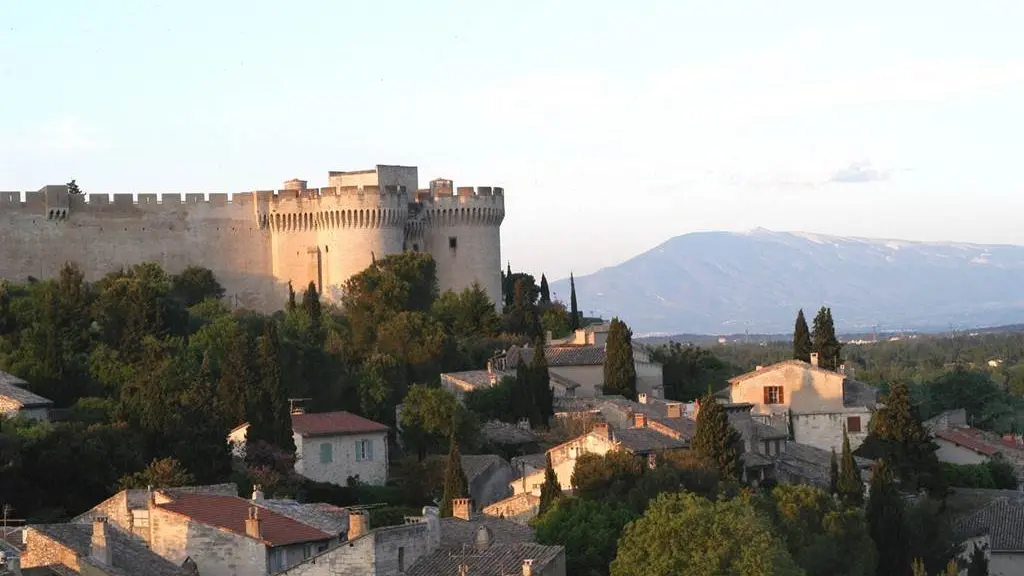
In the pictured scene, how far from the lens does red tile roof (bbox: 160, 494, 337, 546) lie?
29.7 m

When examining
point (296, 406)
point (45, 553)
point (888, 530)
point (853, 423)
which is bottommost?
point (888, 530)

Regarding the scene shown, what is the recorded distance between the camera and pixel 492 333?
214 feet

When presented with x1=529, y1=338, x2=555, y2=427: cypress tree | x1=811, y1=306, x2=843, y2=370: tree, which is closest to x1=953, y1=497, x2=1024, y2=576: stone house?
x1=529, y1=338, x2=555, y2=427: cypress tree

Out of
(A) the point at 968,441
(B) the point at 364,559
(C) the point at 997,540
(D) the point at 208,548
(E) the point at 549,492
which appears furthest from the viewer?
(A) the point at 968,441

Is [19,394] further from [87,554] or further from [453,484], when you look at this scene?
[87,554]

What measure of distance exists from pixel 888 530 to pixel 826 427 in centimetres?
1663

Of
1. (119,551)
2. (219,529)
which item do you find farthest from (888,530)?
(119,551)

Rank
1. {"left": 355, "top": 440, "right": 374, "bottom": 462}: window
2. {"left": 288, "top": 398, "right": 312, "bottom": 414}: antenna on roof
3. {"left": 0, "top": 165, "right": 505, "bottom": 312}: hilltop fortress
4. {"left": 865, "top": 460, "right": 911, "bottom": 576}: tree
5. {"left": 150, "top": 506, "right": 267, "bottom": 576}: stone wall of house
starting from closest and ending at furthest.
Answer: {"left": 150, "top": 506, "right": 267, "bottom": 576}: stone wall of house
{"left": 865, "top": 460, "right": 911, "bottom": 576}: tree
{"left": 355, "top": 440, "right": 374, "bottom": 462}: window
{"left": 288, "top": 398, "right": 312, "bottom": 414}: antenna on roof
{"left": 0, "top": 165, "right": 505, "bottom": 312}: hilltop fortress

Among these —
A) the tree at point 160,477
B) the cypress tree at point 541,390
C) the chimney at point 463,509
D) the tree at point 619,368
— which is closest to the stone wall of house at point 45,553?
the tree at point 160,477

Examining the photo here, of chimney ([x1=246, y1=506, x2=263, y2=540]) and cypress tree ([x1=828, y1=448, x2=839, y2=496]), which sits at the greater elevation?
chimney ([x1=246, y1=506, x2=263, y2=540])

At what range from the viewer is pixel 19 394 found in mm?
43188

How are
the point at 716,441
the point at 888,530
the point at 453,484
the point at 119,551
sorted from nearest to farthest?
1. the point at 119,551
2. the point at 453,484
3. the point at 888,530
4. the point at 716,441

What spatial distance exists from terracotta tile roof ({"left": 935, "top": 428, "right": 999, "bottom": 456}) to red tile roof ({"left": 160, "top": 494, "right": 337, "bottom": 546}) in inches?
1124

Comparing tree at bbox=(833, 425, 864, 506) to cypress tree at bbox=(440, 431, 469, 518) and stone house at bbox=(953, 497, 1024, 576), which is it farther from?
cypress tree at bbox=(440, 431, 469, 518)
